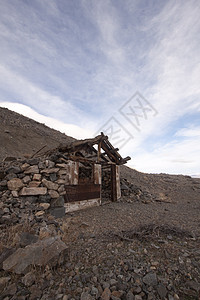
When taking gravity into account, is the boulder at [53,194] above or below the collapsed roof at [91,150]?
below

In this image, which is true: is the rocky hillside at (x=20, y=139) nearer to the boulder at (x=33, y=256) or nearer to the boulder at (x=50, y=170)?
the boulder at (x=50, y=170)

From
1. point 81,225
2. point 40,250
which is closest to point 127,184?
point 81,225

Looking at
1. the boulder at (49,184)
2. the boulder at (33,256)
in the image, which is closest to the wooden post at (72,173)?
the boulder at (49,184)

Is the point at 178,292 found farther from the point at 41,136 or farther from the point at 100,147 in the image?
the point at 41,136

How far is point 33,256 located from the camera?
2.39 meters

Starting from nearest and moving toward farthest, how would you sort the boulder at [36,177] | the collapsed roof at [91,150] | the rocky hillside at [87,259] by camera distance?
the rocky hillside at [87,259]
the boulder at [36,177]
the collapsed roof at [91,150]

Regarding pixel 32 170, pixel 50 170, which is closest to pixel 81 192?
pixel 50 170

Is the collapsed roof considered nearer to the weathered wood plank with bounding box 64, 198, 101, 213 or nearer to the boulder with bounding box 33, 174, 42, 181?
the boulder with bounding box 33, 174, 42, 181

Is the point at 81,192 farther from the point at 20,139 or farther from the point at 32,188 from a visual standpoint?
the point at 20,139

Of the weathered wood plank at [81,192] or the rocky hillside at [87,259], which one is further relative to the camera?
the weathered wood plank at [81,192]

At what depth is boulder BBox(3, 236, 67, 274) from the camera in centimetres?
225

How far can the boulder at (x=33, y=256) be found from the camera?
225cm

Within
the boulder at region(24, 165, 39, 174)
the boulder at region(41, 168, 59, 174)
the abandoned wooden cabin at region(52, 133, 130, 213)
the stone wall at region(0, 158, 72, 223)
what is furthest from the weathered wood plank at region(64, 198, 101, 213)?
the boulder at region(24, 165, 39, 174)

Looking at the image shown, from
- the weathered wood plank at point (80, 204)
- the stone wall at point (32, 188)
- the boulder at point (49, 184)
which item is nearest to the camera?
the stone wall at point (32, 188)
